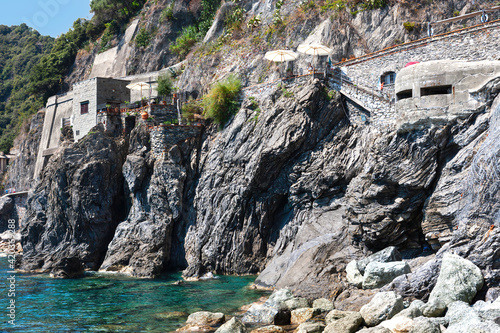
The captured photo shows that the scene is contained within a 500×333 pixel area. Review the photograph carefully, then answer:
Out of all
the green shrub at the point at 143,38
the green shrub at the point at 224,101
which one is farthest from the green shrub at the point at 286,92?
the green shrub at the point at 143,38

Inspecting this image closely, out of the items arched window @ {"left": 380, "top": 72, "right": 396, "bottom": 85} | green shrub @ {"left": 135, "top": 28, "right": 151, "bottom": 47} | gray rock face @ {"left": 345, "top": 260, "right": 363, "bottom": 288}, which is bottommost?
gray rock face @ {"left": 345, "top": 260, "right": 363, "bottom": 288}

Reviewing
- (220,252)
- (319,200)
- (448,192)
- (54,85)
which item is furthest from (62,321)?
(54,85)

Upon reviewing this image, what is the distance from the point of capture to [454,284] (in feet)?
54.1

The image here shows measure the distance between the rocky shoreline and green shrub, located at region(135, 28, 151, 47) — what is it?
138 ft

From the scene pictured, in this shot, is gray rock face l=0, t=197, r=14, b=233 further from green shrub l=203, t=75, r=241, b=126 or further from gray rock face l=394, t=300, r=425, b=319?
gray rock face l=394, t=300, r=425, b=319

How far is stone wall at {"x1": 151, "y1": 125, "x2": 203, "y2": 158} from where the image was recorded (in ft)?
111

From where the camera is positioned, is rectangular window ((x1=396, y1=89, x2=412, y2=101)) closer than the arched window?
Yes

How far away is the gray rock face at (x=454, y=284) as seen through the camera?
16.1 m

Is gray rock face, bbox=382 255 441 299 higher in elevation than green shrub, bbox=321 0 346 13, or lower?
lower

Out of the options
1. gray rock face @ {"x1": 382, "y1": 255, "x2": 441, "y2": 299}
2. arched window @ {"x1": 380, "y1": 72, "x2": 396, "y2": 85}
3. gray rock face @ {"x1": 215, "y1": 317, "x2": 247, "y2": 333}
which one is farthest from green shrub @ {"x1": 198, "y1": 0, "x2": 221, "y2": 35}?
gray rock face @ {"x1": 215, "y1": 317, "x2": 247, "y2": 333}

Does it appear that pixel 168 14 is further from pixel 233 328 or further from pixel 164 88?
pixel 233 328

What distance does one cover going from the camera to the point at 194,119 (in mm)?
35312

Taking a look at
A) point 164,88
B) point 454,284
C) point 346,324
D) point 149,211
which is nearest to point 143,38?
point 164,88

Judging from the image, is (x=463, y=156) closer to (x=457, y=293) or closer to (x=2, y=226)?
(x=457, y=293)
